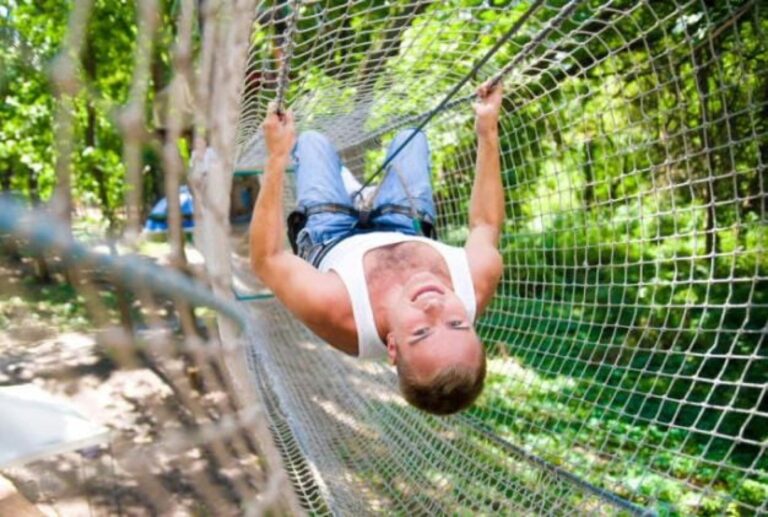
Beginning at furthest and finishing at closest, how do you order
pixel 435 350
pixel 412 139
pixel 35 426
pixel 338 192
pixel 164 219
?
pixel 164 219 < pixel 412 139 < pixel 338 192 < pixel 435 350 < pixel 35 426

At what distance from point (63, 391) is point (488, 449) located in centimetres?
138

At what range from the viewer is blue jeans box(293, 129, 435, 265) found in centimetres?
166

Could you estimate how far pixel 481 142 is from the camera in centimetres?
142

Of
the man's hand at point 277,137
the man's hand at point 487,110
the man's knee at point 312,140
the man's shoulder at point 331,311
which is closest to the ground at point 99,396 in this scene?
the man's shoulder at point 331,311

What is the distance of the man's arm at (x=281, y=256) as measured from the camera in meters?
1.18

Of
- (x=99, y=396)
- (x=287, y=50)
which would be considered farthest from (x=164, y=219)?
(x=99, y=396)

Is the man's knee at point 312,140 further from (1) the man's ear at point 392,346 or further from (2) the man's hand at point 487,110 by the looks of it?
(1) the man's ear at point 392,346

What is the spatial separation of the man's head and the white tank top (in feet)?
0.18

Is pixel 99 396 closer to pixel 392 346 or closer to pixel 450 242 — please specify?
pixel 392 346

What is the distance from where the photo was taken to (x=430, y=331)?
118 cm

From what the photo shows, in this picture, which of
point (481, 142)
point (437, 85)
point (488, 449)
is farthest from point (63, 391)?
point (437, 85)

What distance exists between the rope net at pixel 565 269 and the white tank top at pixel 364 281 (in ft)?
1.21

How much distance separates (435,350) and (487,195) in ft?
1.42

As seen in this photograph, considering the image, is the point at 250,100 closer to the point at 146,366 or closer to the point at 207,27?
the point at 207,27
